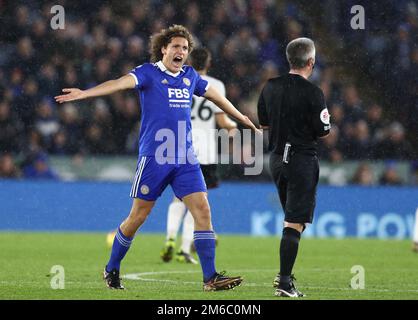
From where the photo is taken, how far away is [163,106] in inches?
324

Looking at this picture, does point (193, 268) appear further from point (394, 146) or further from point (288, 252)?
point (394, 146)

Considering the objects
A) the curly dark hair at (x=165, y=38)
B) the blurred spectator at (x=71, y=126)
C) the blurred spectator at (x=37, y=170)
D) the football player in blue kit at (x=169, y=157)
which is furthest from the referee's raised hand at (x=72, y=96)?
the blurred spectator at (x=71, y=126)

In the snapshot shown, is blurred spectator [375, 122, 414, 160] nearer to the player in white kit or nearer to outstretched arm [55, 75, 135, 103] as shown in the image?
the player in white kit

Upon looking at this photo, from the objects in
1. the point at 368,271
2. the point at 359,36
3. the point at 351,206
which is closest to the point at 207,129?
the point at 368,271

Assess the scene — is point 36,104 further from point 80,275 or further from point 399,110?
point 80,275

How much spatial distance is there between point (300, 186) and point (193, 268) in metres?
3.21

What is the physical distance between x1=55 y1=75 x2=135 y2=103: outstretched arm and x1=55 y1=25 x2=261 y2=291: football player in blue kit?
0.27 feet

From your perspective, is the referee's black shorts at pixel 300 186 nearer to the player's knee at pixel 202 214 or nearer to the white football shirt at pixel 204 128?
the player's knee at pixel 202 214

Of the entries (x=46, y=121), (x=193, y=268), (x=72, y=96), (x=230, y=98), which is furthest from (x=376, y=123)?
(x=72, y=96)

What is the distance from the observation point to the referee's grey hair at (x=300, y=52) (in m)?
7.95

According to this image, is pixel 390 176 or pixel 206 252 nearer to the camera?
pixel 206 252

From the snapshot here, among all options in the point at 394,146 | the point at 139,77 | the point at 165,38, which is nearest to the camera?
the point at 139,77

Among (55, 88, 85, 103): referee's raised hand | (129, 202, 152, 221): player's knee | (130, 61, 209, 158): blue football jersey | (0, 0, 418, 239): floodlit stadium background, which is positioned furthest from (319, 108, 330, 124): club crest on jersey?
(0, 0, 418, 239): floodlit stadium background

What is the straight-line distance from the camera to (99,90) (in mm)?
7730
